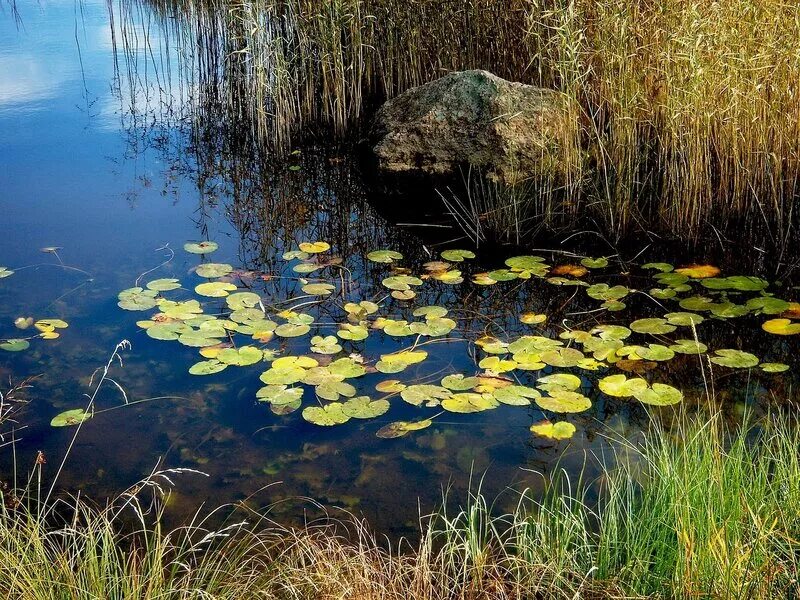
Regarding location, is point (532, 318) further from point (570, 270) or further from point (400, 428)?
point (400, 428)


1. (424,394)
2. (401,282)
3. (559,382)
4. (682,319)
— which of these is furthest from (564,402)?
(401,282)

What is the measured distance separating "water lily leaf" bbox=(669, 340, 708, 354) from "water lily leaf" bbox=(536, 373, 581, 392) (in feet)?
1.47

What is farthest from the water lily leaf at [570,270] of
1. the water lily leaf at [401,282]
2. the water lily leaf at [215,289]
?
the water lily leaf at [215,289]

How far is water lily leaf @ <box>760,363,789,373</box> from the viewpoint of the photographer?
10.2 ft

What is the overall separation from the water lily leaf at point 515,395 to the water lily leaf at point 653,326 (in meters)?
0.66

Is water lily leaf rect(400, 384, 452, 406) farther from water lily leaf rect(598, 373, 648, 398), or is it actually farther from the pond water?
water lily leaf rect(598, 373, 648, 398)

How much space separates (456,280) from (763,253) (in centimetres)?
148

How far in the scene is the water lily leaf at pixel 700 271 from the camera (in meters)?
3.89

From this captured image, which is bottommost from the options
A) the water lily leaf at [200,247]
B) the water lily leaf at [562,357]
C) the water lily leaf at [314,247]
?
the water lily leaf at [562,357]

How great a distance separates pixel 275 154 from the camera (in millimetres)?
5754

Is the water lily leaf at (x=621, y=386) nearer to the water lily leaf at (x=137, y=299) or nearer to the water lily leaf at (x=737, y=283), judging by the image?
the water lily leaf at (x=737, y=283)

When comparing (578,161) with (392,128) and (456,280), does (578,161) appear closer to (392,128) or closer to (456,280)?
(456,280)

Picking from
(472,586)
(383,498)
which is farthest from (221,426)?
(472,586)

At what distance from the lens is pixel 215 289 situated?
3744mm
